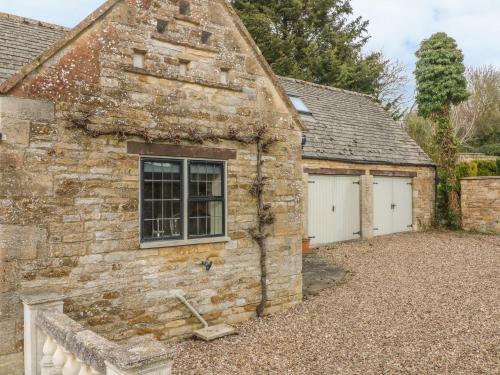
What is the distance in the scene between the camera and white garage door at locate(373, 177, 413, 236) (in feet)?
52.0

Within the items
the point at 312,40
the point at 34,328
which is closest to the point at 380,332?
the point at 34,328

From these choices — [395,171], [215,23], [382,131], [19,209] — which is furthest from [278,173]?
[382,131]

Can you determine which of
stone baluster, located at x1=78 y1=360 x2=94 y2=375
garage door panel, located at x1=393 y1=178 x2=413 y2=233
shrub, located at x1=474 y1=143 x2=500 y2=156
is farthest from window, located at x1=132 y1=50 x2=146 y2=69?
shrub, located at x1=474 y1=143 x2=500 y2=156

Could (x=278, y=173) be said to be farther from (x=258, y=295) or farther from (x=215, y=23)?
(x=215, y=23)

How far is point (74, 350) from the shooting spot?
11.8 ft

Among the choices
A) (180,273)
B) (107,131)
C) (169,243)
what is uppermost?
(107,131)

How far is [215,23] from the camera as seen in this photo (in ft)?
23.2

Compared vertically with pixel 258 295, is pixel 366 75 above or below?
above

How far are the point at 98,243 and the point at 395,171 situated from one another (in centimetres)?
1345

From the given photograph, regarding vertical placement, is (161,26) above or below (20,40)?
below

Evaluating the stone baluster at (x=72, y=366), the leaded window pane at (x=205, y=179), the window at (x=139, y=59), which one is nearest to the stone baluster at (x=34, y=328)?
the stone baluster at (x=72, y=366)

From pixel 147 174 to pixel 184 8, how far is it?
293 centimetres

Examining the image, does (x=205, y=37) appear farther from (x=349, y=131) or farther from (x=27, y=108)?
(x=349, y=131)

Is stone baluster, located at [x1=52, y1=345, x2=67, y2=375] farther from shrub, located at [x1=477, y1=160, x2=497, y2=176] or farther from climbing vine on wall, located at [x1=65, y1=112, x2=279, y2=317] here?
shrub, located at [x1=477, y1=160, x2=497, y2=176]
